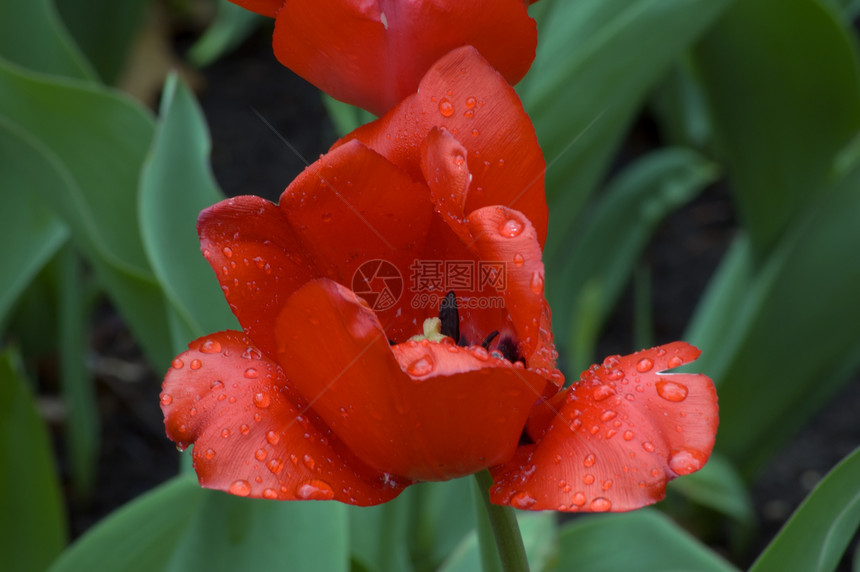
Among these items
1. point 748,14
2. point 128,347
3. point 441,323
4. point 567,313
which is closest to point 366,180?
point 441,323

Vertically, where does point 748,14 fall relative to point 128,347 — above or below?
above

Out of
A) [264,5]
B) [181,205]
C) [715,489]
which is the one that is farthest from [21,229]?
[715,489]

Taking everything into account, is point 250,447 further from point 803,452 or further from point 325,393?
point 803,452

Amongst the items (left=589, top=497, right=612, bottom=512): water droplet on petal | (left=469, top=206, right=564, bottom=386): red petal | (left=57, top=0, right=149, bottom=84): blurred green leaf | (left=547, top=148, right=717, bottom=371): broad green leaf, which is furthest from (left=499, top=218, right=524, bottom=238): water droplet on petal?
(left=57, top=0, right=149, bottom=84): blurred green leaf

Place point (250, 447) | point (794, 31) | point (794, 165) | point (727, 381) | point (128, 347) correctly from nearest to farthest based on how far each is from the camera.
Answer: point (250, 447) < point (794, 31) < point (794, 165) < point (727, 381) < point (128, 347)

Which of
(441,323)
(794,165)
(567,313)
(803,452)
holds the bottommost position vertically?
(803,452)

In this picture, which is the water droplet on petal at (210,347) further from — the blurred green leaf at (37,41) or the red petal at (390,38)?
the blurred green leaf at (37,41)
